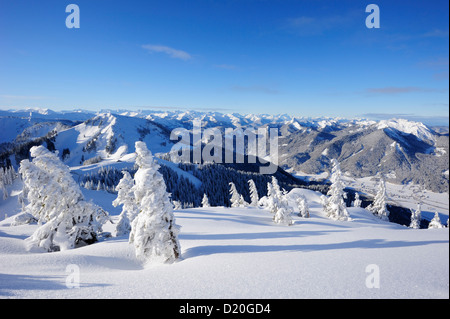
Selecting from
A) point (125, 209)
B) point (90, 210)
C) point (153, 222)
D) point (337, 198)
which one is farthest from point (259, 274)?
point (337, 198)

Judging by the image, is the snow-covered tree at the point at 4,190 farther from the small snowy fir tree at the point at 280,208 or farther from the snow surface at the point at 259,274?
the small snowy fir tree at the point at 280,208

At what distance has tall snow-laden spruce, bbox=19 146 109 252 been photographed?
50.6 feet

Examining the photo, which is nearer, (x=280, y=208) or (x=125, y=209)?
(x=125, y=209)

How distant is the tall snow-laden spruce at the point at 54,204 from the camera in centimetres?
1542

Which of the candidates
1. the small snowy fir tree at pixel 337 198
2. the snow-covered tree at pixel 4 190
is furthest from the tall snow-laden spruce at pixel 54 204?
the snow-covered tree at pixel 4 190

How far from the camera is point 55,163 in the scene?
15875 mm

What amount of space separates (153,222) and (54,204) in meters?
10.2

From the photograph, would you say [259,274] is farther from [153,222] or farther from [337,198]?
[337,198]

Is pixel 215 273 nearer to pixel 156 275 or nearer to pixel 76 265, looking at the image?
pixel 156 275

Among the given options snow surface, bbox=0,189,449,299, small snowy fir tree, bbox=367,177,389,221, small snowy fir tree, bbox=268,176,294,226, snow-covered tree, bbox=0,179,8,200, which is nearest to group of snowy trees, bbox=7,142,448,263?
small snowy fir tree, bbox=268,176,294,226

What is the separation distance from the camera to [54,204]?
16.0 m

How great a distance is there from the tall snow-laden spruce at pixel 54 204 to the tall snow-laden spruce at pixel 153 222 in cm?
791
